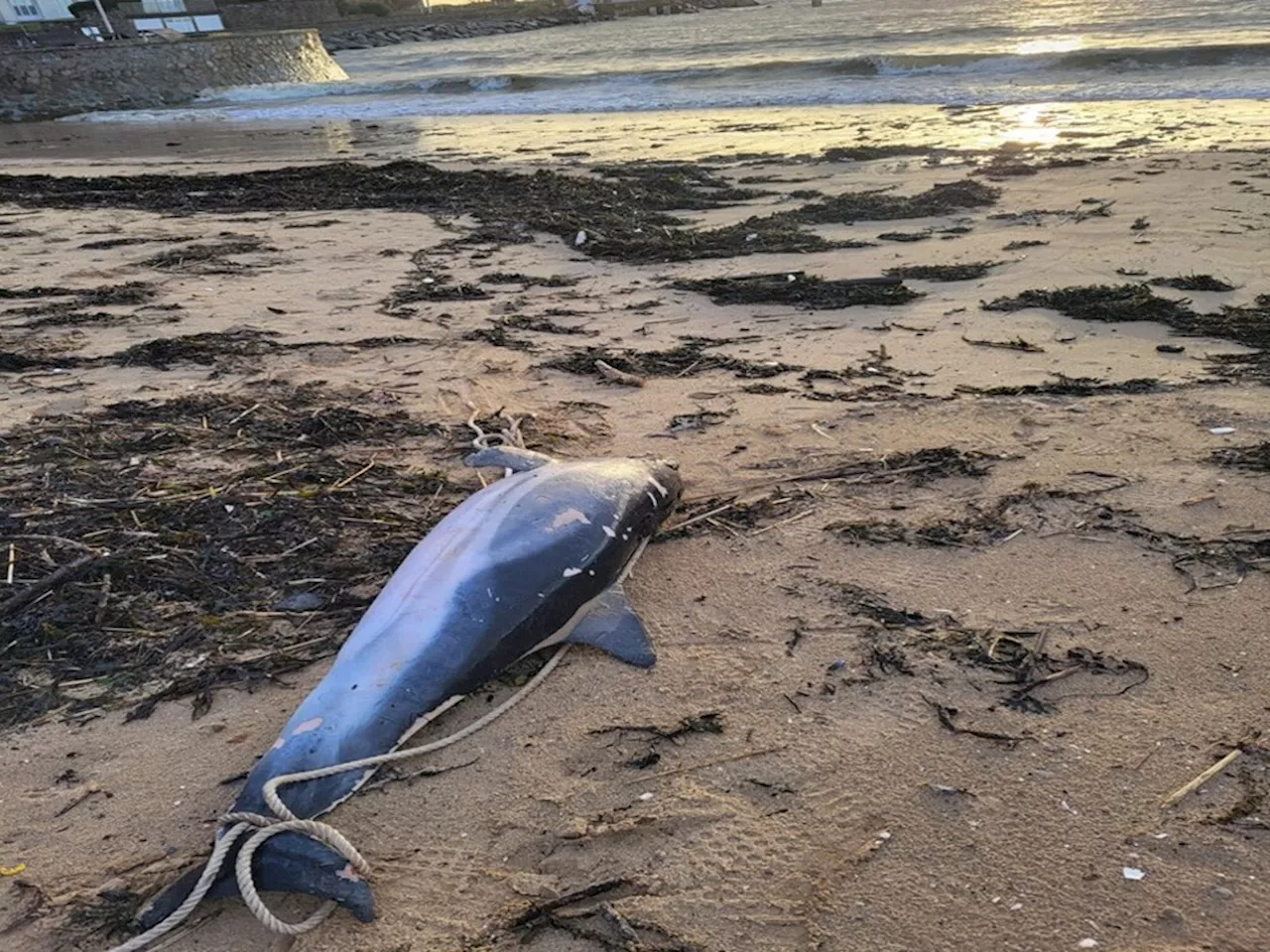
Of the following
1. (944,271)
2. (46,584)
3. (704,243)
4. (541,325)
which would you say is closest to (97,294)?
(541,325)

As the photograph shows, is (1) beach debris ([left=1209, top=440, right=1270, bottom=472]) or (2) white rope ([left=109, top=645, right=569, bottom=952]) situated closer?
(2) white rope ([left=109, top=645, right=569, bottom=952])

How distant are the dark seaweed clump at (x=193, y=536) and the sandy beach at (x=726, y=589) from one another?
21 mm

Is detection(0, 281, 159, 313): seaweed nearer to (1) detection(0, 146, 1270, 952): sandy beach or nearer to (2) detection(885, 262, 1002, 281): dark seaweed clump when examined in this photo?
(1) detection(0, 146, 1270, 952): sandy beach

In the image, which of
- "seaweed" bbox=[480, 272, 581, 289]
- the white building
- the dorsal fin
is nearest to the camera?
the dorsal fin

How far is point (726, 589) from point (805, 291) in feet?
13.3

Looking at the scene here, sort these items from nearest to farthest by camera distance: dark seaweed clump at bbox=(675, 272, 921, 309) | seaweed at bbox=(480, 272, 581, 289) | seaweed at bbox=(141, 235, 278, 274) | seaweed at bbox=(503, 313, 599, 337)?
seaweed at bbox=(503, 313, 599, 337)
dark seaweed clump at bbox=(675, 272, 921, 309)
seaweed at bbox=(480, 272, 581, 289)
seaweed at bbox=(141, 235, 278, 274)

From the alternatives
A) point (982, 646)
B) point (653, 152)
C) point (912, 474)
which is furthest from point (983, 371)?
point (653, 152)

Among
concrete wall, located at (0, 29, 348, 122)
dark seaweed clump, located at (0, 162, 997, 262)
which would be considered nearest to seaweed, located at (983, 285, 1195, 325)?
dark seaweed clump, located at (0, 162, 997, 262)

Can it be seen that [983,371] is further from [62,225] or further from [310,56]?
[310,56]

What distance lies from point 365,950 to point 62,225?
11299 mm

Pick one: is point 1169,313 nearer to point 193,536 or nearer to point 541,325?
point 541,325

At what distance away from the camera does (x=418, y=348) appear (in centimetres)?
638

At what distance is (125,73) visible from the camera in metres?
32.4

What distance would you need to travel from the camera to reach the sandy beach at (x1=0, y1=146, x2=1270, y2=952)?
2.42m
